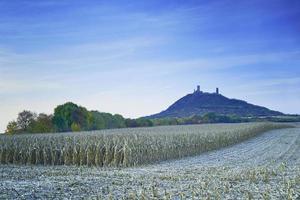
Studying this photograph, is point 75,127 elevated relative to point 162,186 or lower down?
elevated

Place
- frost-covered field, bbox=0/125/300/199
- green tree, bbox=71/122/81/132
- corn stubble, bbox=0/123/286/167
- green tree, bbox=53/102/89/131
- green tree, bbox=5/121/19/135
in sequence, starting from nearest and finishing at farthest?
frost-covered field, bbox=0/125/300/199 < corn stubble, bbox=0/123/286/167 < green tree, bbox=5/121/19/135 < green tree, bbox=71/122/81/132 < green tree, bbox=53/102/89/131

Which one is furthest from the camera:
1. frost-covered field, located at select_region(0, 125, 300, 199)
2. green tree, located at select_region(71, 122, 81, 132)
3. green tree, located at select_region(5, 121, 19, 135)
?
green tree, located at select_region(71, 122, 81, 132)

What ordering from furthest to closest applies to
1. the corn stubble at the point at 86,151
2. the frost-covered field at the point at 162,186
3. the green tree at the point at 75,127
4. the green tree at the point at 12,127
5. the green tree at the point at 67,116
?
the green tree at the point at 67,116
the green tree at the point at 75,127
the green tree at the point at 12,127
the corn stubble at the point at 86,151
the frost-covered field at the point at 162,186

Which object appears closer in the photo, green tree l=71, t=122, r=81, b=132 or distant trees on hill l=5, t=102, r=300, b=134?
distant trees on hill l=5, t=102, r=300, b=134

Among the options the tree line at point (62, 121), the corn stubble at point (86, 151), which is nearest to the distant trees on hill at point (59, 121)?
the tree line at point (62, 121)

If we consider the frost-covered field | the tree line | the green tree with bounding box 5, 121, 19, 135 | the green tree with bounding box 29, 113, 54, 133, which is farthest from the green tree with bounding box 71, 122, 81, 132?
the frost-covered field

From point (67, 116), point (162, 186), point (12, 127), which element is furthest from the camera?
point (67, 116)

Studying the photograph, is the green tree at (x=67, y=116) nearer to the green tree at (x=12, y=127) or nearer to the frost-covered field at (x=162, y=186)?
the green tree at (x=12, y=127)

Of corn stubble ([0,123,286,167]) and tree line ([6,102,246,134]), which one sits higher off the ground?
tree line ([6,102,246,134])

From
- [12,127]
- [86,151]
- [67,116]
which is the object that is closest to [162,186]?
[86,151]

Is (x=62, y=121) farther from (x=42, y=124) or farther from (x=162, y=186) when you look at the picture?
(x=162, y=186)

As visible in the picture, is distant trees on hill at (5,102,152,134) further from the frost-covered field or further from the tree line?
the frost-covered field

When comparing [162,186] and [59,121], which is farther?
[59,121]

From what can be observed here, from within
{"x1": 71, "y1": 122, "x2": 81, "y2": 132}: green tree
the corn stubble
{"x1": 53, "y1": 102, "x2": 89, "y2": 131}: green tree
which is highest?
{"x1": 53, "y1": 102, "x2": 89, "y2": 131}: green tree
